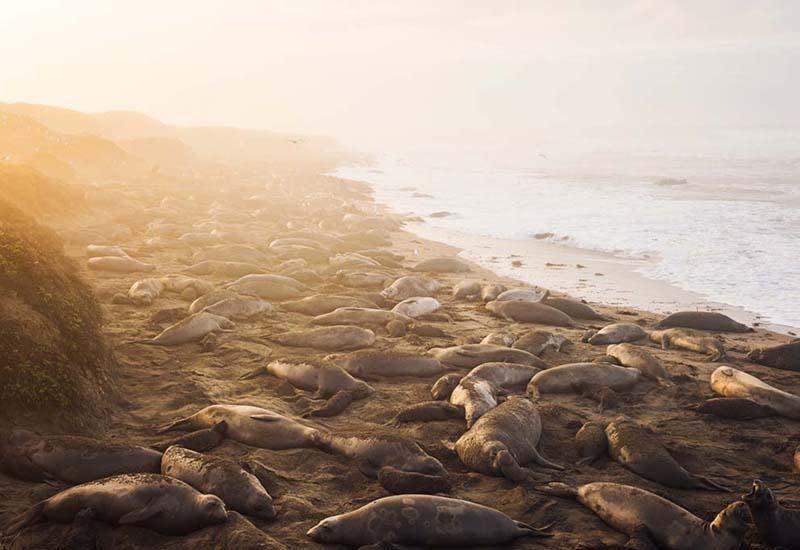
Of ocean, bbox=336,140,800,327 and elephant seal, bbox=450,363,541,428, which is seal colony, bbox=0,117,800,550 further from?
ocean, bbox=336,140,800,327

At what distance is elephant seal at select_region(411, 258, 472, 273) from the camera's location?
46.8ft

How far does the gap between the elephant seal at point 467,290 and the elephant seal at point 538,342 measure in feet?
9.83

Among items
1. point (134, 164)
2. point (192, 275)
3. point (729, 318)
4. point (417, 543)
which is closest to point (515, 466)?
point (417, 543)

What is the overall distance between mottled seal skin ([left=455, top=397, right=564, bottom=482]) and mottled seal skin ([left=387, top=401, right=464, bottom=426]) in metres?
0.46

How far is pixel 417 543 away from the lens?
4.15 meters

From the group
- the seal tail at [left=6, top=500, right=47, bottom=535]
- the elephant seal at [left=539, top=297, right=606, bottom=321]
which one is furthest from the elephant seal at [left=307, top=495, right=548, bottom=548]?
the elephant seal at [left=539, top=297, right=606, bottom=321]

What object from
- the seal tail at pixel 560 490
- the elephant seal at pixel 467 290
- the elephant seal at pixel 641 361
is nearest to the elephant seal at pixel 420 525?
the seal tail at pixel 560 490

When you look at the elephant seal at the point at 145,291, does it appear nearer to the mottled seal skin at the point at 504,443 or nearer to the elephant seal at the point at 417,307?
the elephant seal at the point at 417,307

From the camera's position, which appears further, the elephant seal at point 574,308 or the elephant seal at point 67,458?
the elephant seal at point 574,308

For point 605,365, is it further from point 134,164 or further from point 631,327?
point 134,164

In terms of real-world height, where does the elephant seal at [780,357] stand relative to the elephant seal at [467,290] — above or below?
above

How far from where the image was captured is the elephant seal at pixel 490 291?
11500 mm

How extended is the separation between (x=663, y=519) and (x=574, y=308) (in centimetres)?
646

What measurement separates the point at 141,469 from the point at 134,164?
3164 centimetres
